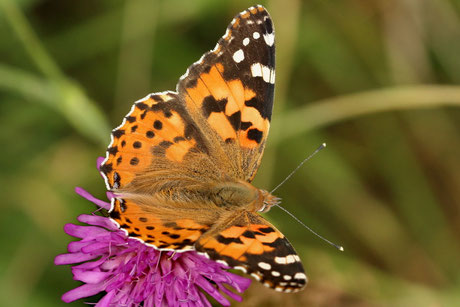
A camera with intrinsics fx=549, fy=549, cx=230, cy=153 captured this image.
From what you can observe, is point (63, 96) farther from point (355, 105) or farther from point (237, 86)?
point (355, 105)

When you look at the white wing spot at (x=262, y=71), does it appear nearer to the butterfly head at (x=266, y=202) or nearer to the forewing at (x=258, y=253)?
the butterfly head at (x=266, y=202)

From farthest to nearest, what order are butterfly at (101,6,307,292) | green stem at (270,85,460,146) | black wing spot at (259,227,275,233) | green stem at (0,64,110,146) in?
green stem at (270,85,460,146), green stem at (0,64,110,146), butterfly at (101,6,307,292), black wing spot at (259,227,275,233)

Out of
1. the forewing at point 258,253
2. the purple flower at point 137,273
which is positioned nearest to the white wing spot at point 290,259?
the forewing at point 258,253

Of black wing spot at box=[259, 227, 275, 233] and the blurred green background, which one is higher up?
the blurred green background

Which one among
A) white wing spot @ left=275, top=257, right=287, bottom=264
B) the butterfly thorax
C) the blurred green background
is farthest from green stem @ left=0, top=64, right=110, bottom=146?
white wing spot @ left=275, top=257, right=287, bottom=264

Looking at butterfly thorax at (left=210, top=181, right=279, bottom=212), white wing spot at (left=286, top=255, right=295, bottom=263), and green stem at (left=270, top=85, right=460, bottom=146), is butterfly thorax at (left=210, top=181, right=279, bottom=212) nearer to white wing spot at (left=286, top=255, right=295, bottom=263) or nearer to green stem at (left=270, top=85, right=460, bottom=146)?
white wing spot at (left=286, top=255, right=295, bottom=263)

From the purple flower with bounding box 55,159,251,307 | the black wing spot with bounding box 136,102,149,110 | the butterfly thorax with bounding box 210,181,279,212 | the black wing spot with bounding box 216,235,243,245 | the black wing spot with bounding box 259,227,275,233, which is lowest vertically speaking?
the purple flower with bounding box 55,159,251,307

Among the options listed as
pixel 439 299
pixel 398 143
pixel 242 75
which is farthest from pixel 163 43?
Result: pixel 439 299
